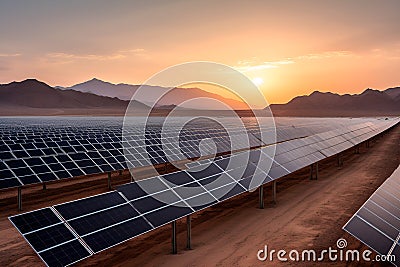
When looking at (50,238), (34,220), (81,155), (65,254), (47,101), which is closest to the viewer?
(65,254)

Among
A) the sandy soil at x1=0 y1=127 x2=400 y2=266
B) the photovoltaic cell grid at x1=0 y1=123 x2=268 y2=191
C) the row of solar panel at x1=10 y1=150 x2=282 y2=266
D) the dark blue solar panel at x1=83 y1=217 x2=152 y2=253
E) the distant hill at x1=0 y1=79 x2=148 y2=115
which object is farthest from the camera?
the distant hill at x1=0 y1=79 x2=148 y2=115

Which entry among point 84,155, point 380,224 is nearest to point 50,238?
point 380,224

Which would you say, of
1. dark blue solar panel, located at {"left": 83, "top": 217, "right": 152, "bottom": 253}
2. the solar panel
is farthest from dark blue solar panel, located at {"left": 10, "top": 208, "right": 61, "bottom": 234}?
dark blue solar panel, located at {"left": 83, "top": 217, "right": 152, "bottom": 253}

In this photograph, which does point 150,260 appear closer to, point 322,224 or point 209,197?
point 209,197

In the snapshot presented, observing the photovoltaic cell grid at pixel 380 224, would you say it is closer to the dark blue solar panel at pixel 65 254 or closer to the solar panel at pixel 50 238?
the dark blue solar panel at pixel 65 254

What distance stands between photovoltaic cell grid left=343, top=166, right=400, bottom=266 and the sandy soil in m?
1.56

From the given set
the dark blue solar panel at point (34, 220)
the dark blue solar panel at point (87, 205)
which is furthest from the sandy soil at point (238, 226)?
the dark blue solar panel at point (34, 220)

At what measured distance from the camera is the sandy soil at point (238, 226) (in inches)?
415

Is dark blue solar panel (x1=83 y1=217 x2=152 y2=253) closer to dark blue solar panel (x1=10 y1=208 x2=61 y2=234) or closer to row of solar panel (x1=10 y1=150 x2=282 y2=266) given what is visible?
row of solar panel (x1=10 y1=150 x2=282 y2=266)

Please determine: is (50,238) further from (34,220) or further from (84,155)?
(84,155)

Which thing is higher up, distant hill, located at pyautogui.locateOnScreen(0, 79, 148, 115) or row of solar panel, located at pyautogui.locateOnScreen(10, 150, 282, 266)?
distant hill, located at pyautogui.locateOnScreen(0, 79, 148, 115)

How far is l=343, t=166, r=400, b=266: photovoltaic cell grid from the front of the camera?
26.2 feet

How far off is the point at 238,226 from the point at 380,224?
213 inches

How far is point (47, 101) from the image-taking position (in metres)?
179
